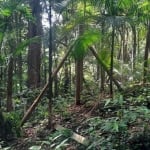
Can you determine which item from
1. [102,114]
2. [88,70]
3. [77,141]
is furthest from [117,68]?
[88,70]

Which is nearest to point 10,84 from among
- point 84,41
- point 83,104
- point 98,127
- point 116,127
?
point 83,104

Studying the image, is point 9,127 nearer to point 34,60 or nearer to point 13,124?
point 13,124

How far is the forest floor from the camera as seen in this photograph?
5793 mm

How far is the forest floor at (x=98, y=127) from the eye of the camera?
5.79 meters

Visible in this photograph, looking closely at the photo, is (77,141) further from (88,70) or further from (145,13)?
(88,70)

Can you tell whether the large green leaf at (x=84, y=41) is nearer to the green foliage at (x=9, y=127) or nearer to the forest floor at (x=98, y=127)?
the forest floor at (x=98, y=127)

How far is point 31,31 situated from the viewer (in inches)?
502

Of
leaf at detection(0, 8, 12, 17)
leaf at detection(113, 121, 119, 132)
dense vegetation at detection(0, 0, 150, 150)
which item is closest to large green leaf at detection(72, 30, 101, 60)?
dense vegetation at detection(0, 0, 150, 150)

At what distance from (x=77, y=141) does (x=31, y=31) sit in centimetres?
693

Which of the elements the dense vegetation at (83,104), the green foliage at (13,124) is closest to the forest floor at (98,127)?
the dense vegetation at (83,104)

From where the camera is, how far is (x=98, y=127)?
674 cm

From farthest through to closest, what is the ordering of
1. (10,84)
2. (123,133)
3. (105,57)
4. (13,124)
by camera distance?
1. (10,84)
2. (105,57)
3. (13,124)
4. (123,133)

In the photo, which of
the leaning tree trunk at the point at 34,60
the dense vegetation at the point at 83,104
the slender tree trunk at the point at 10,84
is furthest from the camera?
the leaning tree trunk at the point at 34,60

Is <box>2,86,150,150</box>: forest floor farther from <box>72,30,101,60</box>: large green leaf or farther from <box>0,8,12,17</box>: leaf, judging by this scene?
<box>0,8,12,17</box>: leaf
